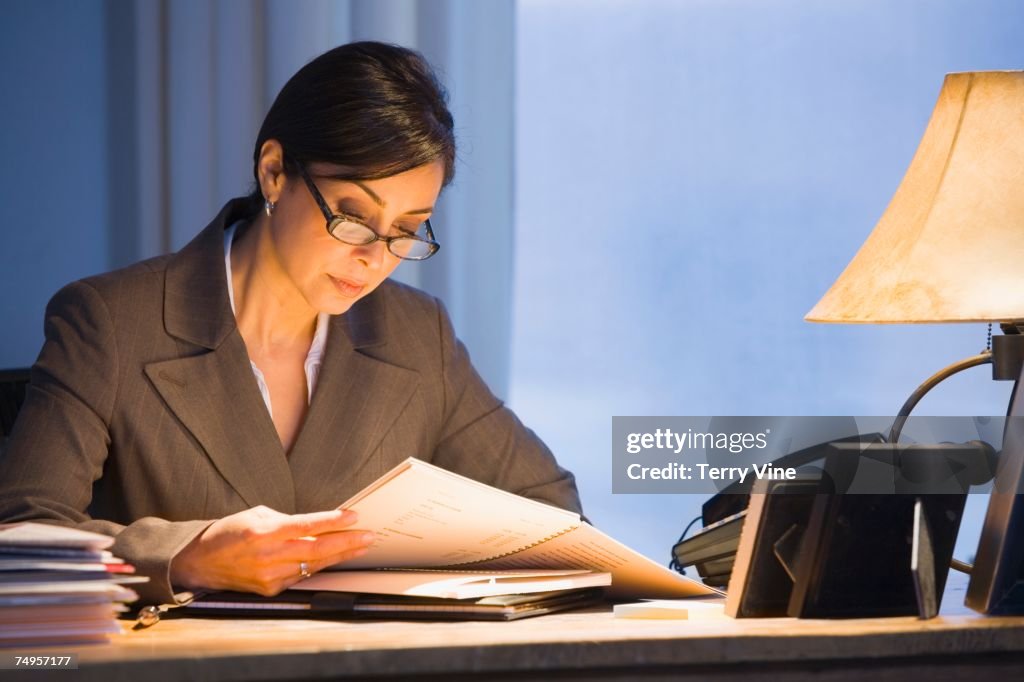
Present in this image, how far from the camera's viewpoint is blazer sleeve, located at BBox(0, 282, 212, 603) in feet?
3.91

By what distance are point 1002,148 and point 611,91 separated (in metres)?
1.30

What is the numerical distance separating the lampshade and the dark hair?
0.54 metres

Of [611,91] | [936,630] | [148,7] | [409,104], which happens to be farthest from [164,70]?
[936,630]

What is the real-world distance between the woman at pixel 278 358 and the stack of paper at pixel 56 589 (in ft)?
1.48

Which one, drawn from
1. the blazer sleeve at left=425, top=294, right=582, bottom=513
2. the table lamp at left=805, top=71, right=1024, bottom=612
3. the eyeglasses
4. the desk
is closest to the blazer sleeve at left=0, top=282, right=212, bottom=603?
the desk

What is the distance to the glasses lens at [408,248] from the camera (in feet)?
4.88

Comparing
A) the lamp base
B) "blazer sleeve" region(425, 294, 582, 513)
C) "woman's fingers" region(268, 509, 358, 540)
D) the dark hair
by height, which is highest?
the dark hair

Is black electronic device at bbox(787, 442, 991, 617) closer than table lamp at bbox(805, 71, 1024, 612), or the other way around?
black electronic device at bbox(787, 442, 991, 617)

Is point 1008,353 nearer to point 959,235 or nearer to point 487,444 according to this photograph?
point 959,235

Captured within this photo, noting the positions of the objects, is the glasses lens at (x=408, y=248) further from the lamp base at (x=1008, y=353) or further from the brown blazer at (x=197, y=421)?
the lamp base at (x=1008, y=353)

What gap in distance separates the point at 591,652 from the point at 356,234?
748 mm

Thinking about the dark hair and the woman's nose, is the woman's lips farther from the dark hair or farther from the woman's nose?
the dark hair

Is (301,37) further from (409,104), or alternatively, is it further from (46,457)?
(46,457)

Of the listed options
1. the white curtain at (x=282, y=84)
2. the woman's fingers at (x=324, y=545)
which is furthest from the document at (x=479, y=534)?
the white curtain at (x=282, y=84)
